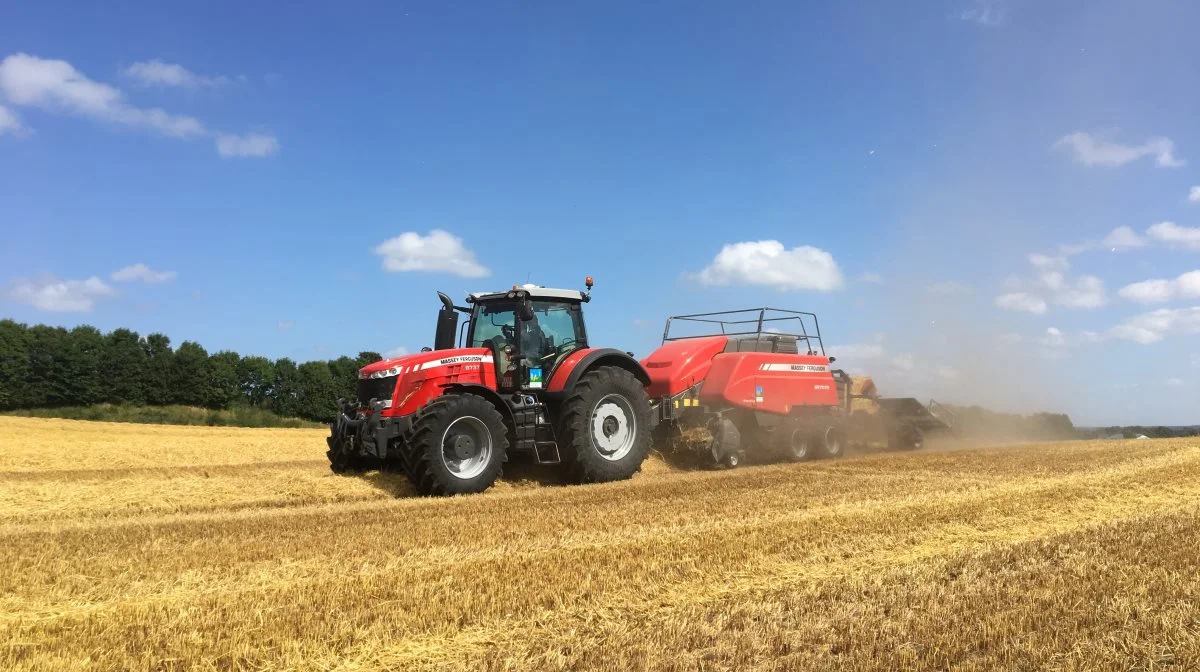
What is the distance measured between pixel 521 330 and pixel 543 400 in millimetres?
953

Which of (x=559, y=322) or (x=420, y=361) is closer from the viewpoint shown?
(x=420, y=361)

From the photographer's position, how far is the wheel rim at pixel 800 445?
44.0ft

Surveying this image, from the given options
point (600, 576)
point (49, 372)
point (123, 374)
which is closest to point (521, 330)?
point (600, 576)

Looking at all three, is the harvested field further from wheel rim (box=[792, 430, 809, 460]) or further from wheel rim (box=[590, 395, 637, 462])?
wheel rim (box=[792, 430, 809, 460])

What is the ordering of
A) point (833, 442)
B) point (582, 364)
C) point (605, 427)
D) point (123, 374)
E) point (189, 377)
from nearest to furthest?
1. point (582, 364)
2. point (605, 427)
3. point (833, 442)
4. point (123, 374)
5. point (189, 377)

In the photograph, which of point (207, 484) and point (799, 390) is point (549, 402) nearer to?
point (207, 484)

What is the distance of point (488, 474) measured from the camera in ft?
30.0

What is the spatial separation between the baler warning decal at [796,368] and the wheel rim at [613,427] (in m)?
3.21

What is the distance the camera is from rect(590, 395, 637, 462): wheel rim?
408 inches

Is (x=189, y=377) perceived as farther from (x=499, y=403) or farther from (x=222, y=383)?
(x=499, y=403)

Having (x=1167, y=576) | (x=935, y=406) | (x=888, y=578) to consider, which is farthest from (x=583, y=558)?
(x=935, y=406)

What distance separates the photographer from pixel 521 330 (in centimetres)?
1015

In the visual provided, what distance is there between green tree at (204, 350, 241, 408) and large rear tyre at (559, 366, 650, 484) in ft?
105

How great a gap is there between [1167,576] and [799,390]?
351 inches
